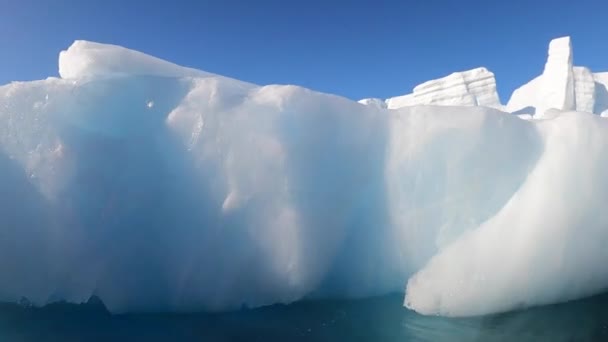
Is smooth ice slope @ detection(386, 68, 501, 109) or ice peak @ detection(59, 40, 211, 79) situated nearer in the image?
ice peak @ detection(59, 40, 211, 79)

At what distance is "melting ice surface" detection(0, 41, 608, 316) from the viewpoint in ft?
12.8

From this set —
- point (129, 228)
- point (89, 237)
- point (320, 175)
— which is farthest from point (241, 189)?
point (89, 237)

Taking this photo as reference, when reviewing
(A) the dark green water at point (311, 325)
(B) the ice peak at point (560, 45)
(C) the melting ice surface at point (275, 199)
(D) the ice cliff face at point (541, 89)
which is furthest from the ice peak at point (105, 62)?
(B) the ice peak at point (560, 45)

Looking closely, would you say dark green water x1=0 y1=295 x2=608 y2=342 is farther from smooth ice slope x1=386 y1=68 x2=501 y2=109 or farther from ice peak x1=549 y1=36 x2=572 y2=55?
ice peak x1=549 y1=36 x2=572 y2=55

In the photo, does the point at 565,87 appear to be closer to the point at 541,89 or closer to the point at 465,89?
the point at 541,89

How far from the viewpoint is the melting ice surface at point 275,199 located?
12.8 ft

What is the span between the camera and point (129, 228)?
3998 millimetres

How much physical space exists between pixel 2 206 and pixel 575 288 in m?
5.56

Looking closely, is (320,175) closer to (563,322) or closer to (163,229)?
(163,229)

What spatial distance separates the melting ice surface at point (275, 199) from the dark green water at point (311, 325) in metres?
0.18

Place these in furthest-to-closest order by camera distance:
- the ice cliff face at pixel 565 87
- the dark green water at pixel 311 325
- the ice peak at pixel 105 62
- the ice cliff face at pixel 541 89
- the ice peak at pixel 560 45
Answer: the ice peak at pixel 560 45 → the ice cliff face at pixel 541 89 → the ice cliff face at pixel 565 87 → the ice peak at pixel 105 62 → the dark green water at pixel 311 325

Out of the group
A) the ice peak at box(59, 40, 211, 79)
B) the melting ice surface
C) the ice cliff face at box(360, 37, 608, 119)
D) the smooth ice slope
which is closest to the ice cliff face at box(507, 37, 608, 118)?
the ice cliff face at box(360, 37, 608, 119)

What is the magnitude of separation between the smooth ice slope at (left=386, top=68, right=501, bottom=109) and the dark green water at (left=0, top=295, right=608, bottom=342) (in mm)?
24794

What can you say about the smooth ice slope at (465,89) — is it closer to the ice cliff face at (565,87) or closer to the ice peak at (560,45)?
the ice cliff face at (565,87)
